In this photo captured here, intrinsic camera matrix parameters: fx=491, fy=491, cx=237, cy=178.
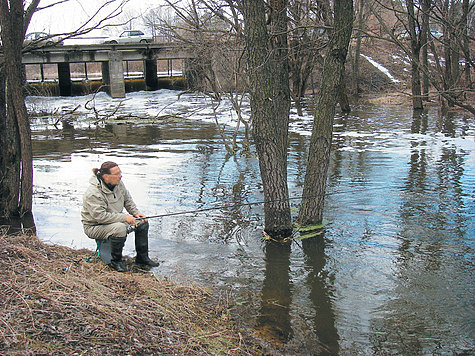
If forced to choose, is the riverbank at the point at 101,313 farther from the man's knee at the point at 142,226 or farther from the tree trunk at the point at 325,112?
the tree trunk at the point at 325,112

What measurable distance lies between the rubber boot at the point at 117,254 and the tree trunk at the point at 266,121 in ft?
7.71

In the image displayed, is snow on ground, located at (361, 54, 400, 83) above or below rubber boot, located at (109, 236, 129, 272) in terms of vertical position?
above

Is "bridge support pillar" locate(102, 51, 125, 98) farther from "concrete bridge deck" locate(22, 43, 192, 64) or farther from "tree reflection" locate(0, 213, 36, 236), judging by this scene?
"tree reflection" locate(0, 213, 36, 236)

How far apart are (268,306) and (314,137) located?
3.08 meters

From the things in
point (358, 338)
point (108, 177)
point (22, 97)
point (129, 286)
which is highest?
point (22, 97)

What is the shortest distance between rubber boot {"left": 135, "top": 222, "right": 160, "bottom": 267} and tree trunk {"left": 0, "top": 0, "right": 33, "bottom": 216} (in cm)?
324

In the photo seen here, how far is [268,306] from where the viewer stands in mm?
5457

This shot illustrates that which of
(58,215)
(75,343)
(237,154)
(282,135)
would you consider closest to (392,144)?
(237,154)

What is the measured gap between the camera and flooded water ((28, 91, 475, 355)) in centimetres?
507

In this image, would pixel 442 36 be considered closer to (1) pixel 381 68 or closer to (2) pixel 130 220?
(2) pixel 130 220

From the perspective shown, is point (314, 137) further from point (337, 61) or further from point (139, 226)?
point (139, 226)

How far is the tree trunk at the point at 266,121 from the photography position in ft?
22.4

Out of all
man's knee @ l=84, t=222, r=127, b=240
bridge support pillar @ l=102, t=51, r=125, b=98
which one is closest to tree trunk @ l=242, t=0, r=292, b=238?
man's knee @ l=84, t=222, r=127, b=240

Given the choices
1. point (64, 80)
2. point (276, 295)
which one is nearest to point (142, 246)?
point (276, 295)
